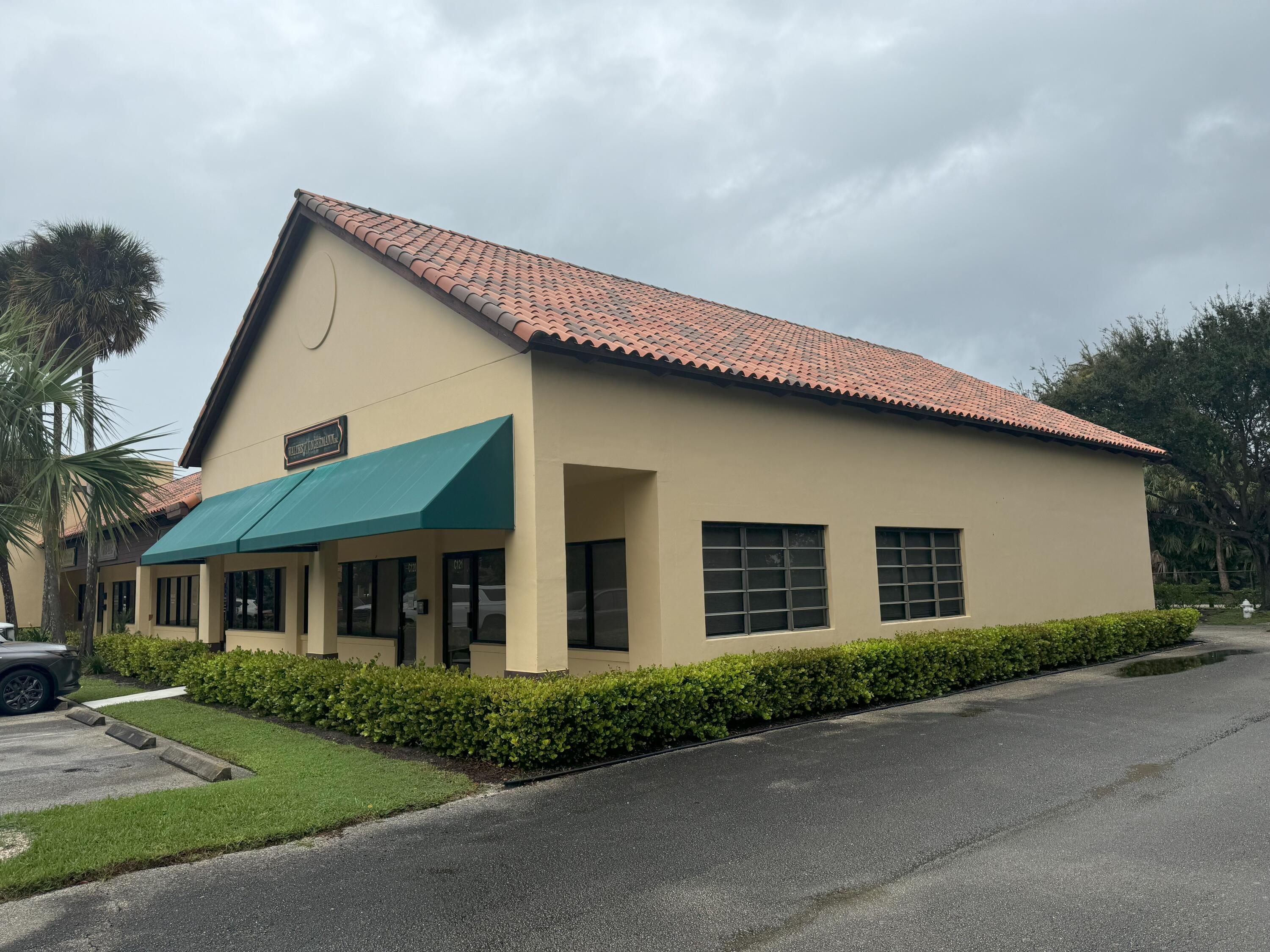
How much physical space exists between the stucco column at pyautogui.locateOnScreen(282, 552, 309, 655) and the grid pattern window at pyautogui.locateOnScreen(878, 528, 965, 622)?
34.2ft

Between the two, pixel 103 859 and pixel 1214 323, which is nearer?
pixel 103 859

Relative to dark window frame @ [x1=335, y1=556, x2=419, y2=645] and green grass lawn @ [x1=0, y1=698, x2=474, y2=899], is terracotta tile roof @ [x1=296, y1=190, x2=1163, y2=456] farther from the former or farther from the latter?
dark window frame @ [x1=335, y1=556, x2=419, y2=645]

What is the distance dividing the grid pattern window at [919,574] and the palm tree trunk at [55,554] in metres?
15.1

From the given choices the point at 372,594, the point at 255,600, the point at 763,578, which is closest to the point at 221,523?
the point at 372,594

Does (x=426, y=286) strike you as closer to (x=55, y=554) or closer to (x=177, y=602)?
(x=55, y=554)

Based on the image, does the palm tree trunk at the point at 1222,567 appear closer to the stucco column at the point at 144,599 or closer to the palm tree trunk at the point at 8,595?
the stucco column at the point at 144,599

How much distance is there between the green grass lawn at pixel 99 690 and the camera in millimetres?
15789

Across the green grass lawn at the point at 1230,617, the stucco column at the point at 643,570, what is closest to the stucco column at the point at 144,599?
the stucco column at the point at 643,570

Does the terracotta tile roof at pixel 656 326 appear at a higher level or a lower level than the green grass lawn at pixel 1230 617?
higher

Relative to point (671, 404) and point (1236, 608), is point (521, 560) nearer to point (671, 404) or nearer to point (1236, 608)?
point (671, 404)

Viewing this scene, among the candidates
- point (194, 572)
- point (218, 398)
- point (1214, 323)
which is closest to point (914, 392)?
point (218, 398)

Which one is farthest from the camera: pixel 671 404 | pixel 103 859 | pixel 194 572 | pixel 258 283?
pixel 194 572

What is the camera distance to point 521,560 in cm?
973

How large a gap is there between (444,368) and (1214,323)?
92.8 feet
